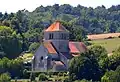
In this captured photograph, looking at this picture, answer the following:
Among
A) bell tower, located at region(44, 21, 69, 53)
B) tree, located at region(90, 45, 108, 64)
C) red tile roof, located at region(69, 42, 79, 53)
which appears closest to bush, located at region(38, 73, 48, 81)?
Result: tree, located at region(90, 45, 108, 64)

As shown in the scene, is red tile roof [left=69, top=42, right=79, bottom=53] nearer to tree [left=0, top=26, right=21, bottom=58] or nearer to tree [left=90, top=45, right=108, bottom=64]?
tree [left=90, top=45, right=108, bottom=64]

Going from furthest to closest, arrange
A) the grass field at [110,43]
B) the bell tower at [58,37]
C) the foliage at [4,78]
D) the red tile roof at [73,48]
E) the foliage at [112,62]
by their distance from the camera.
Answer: the grass field at [110,43] < the bell tower at [58,37] < the red tile roof at [73,48] < the foliage at [112,62] < the foliage at [4,78]

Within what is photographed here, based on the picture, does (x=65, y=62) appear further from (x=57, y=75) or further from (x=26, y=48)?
(x=26, y=48)

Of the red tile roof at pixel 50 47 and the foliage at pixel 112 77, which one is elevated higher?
the red tile roof at pixel 50 47

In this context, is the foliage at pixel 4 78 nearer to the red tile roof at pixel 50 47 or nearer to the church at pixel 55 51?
the church at pixel 55 51

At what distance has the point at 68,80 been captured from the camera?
250 ft

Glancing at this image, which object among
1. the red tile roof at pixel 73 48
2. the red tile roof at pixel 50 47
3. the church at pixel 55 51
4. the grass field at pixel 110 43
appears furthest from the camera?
the grass field at pixel 110 43

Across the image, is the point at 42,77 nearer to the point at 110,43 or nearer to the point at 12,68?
the point at 12,68

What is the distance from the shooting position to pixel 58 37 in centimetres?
9350

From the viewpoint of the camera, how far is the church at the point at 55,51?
88250 mm

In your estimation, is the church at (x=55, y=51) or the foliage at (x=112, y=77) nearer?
the foliage at (x=112, y=77)

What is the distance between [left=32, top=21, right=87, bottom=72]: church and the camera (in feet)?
290

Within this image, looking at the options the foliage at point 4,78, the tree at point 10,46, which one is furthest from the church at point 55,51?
the foliage at point 4,78

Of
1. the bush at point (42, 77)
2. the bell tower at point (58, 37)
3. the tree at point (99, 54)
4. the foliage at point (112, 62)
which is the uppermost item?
the bell tower at point (58, 37)
